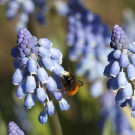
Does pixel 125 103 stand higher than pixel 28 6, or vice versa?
pixel 28 6

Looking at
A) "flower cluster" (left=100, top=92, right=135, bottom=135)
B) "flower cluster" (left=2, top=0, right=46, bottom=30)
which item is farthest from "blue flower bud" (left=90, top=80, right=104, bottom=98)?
"flower cluster" (left=2, top=0, right=46, bottom=30)

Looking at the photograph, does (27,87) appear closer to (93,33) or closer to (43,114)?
(43,114)

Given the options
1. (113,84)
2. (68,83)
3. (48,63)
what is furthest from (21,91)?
(113,84)

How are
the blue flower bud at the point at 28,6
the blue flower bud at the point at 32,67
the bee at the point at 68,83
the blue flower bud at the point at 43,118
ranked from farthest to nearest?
the blue flower bud at the point at 28,6 → the bee at the point at 68,83 → the blue flower bud at the point at 43,118 → the blue flower bud at the point at 32,67

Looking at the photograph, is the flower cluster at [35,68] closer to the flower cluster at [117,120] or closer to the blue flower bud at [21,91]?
the blue flower bud at [21,91]

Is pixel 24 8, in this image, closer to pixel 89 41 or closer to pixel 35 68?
pixel 89 41

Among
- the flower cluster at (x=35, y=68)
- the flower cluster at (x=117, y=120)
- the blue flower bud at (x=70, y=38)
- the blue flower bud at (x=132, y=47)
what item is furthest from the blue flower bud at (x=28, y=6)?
the blue flower bud at (x=132, y=47)

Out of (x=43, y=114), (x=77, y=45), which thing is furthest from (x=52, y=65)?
(x=77, y=45)
